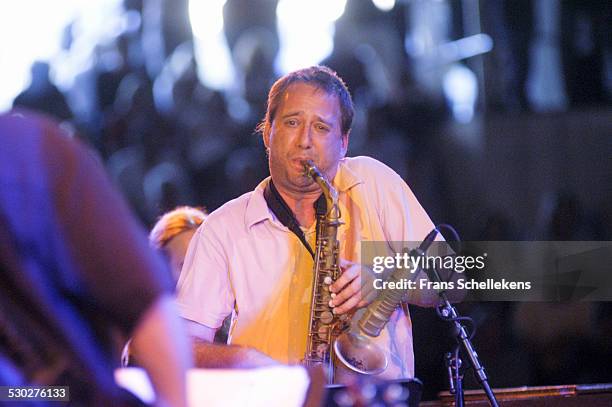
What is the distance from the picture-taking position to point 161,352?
932 millimetres

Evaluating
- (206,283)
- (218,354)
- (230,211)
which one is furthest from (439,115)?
(218,354)

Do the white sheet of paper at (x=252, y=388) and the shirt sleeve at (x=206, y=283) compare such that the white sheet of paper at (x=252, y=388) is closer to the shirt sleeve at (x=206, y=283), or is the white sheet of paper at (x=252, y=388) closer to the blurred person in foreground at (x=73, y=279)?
the blurred person in foreground at (x=73, y=279)

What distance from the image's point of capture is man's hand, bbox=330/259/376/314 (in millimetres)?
2459

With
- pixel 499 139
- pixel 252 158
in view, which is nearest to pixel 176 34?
pixel 252 158

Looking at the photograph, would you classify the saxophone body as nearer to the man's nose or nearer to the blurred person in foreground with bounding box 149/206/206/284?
the man's nose

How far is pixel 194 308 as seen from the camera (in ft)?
8.36

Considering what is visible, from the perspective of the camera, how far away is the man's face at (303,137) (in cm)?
262

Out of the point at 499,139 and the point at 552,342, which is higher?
the point at 499,139

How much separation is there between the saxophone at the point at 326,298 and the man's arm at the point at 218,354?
173 millimetres

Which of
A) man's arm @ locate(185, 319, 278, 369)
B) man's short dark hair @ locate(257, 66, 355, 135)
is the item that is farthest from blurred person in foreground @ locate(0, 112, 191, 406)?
man's short dark hair @ locate(257, 66, 355, 135)

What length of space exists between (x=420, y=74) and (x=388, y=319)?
63.3 inches

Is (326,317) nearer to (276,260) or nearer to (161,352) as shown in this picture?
(276,260)

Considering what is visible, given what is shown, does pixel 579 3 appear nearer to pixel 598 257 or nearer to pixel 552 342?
pixel 598 257

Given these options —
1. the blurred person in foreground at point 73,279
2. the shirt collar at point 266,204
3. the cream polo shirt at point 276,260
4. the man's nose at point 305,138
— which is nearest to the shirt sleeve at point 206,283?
the cream polo shirt at point 276,260
